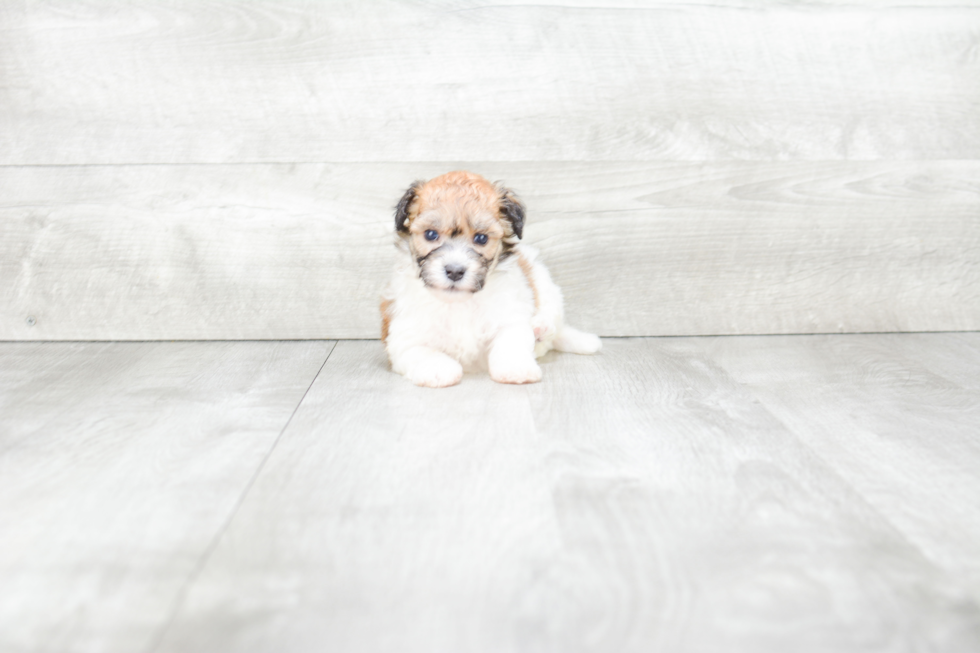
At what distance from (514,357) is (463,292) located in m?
0.22

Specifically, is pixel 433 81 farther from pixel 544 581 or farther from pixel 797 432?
pixel 544 581

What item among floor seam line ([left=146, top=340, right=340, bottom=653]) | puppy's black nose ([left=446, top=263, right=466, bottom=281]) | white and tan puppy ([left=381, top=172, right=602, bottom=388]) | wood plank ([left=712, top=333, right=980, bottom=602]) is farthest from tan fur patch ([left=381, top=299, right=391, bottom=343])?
wood plank ([left=712, top=333, right=980, bottom=602])

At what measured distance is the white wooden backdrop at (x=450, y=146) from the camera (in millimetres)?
2244

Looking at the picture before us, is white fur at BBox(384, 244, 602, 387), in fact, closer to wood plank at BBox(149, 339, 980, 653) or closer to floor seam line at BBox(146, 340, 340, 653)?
wood plank at BBox(149, 339, 980, 653)

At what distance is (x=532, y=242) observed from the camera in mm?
2332

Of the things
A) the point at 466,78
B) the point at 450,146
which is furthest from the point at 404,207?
the point at 466,78

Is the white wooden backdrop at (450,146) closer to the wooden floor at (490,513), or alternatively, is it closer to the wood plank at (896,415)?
the wood plank at (896,415)

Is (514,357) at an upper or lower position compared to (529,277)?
lower

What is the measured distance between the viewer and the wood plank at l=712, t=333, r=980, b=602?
1149 millimetres

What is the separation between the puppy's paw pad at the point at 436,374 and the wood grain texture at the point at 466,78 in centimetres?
77

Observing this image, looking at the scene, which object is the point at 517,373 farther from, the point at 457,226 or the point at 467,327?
the point at 457,226

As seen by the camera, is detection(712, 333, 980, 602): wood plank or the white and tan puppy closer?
detection(712, 333, 980, 602): wood plank

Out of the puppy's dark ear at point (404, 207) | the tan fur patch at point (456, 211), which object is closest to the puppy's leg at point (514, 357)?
the tan fur patch at point (456, 211)

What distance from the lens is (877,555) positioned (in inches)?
40.8
